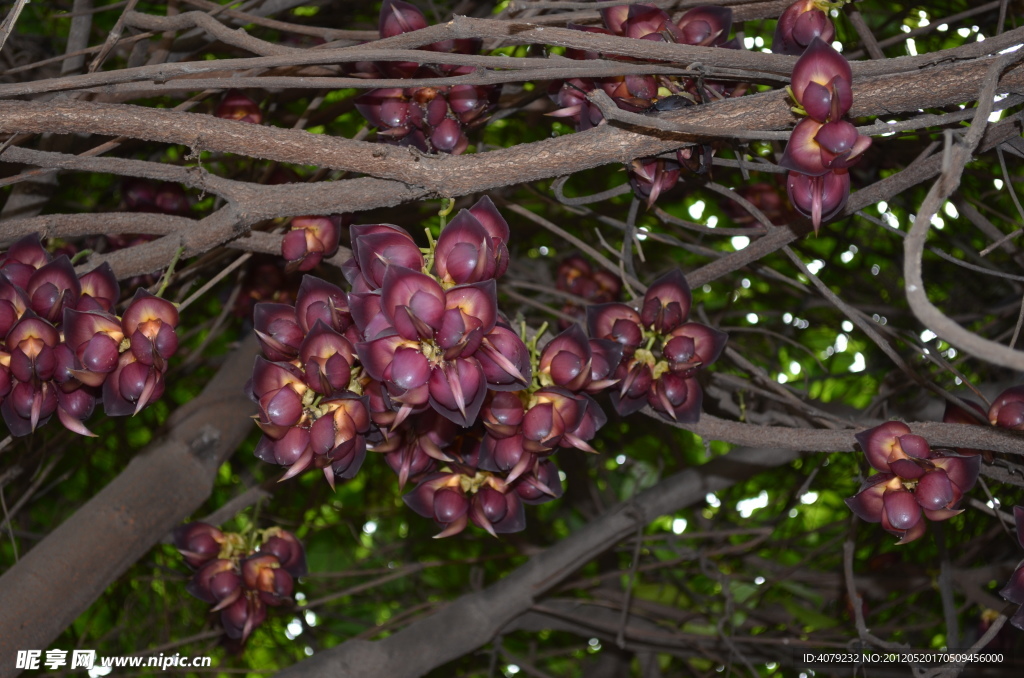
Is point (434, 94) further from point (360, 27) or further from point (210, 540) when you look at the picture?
point (360, 27)

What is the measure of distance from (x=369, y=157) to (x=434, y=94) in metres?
0.24

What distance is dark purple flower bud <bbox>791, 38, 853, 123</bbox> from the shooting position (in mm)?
860

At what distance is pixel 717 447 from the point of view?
9.39ft

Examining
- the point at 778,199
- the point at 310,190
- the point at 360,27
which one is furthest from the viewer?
the point at 360,27

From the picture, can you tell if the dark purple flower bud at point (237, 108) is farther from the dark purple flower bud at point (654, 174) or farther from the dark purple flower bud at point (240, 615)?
the dark purple flower bud at point (240, 615)

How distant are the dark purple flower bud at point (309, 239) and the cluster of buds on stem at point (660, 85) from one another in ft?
1.27

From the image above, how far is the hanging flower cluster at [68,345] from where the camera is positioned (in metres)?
0.98

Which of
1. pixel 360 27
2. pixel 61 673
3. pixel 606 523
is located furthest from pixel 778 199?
pixel 61 673

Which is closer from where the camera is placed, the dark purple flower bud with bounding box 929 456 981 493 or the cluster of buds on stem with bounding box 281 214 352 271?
the dark purple flower bud with bounding box 929 456 981 493

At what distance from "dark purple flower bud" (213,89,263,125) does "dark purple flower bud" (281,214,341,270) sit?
1.05 ft

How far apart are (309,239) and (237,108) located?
0.37m

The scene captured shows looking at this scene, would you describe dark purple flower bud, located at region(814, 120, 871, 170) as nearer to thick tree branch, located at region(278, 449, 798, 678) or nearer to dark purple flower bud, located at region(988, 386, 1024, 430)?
dark purple flower bud, located at region(988, 386, 1024, 430)

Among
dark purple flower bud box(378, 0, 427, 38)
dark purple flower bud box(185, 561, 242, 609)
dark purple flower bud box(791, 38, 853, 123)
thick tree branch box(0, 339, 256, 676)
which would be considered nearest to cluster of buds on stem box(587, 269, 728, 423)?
dark purple flower bud box(791, 38, 853, 123)

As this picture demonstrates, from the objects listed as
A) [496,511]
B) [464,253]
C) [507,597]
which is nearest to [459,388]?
[464,253]
